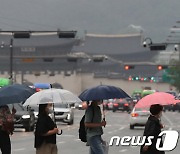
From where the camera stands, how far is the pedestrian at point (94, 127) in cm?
1559

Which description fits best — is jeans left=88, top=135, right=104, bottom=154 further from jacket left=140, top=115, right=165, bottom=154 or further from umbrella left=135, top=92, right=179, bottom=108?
jacket left=140, top=115, right=165, bottom=154

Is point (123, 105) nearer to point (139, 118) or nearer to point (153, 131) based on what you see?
point (139, 118)

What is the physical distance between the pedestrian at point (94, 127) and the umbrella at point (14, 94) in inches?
45.4

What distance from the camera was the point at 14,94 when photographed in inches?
605

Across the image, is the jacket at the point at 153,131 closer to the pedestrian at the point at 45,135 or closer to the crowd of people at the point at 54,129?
the crowd of people at the point at 54,129

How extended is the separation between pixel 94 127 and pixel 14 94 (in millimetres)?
1599

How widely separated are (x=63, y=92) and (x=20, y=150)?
1061 centimetres

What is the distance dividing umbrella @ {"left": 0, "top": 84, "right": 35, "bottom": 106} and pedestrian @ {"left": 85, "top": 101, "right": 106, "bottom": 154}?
115cm

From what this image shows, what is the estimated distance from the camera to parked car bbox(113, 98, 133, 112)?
7950 cm

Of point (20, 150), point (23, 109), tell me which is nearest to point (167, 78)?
point (23, 109)

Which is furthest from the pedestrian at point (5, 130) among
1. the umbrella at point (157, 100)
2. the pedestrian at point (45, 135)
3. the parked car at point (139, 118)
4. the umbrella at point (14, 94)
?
the parked car at point (139, 118)

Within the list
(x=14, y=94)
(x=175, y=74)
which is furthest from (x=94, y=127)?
(x=175, y=74)

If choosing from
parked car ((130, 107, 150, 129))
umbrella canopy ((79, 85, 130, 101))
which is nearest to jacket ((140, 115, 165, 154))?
umbrella canopy ((79, 85, 130, 101))

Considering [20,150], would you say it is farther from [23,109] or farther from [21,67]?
[21,67]
